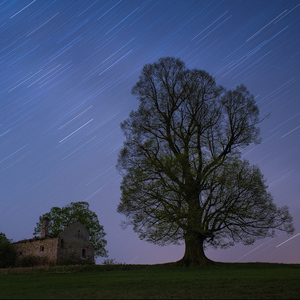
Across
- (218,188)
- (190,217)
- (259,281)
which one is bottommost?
(259,281)

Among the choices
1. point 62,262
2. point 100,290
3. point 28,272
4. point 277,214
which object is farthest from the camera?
Result: point 62,262

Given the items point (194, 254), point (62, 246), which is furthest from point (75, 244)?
point (194, 254)

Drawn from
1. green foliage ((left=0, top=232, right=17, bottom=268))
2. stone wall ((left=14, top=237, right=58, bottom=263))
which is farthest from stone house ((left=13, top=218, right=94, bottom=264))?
green foliage ((left=0, top=232, right=17, bottom=268))

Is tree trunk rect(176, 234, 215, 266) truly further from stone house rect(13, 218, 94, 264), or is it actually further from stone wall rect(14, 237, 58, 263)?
stone wall rect(14, 237, 58, 263)

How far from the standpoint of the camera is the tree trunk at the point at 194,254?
25.3 m

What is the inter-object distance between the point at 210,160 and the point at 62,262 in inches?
732

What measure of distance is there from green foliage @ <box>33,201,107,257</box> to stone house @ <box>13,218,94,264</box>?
7051mm

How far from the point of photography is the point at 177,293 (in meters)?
12.6

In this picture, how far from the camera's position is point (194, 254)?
25625 millimetres

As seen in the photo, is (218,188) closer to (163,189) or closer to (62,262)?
(163,189)

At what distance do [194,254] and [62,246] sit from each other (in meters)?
16.1

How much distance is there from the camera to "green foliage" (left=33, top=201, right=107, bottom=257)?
1820 inches

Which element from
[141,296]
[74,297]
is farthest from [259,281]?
[74,297]

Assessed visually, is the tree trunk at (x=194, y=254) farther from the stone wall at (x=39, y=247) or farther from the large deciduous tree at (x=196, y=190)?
the stone wall at (x=39, y=247)
